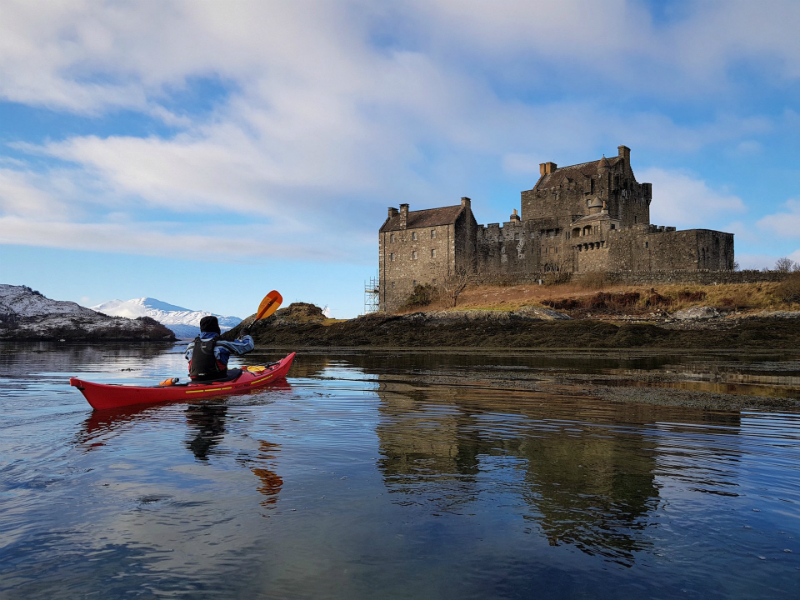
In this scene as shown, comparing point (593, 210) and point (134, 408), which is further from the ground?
point (593, 210)

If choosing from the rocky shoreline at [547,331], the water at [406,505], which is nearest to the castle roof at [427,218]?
the rocky shoreline at [547,331]

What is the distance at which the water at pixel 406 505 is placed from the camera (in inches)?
135

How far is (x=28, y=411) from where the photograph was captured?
33.5 ft

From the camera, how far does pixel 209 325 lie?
12.0 meters

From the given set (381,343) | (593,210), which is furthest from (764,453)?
(593,210)

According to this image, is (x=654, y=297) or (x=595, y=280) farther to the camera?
(x=595, y=280)

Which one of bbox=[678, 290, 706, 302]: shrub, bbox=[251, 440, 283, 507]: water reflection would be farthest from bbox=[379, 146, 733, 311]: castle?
bbox=[251, 440, 283, 507]: water reflection

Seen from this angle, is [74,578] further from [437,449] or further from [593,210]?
[593,210]

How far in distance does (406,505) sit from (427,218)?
58.7m

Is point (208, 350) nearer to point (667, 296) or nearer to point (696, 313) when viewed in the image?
point (696, 313)

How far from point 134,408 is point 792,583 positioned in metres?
10.3

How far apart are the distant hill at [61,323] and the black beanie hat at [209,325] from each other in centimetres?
6441

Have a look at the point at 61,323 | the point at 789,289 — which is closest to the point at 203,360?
the point at 789,289

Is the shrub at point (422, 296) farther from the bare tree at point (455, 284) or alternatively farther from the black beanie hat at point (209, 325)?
the black beanie hat at point (209, 325)
